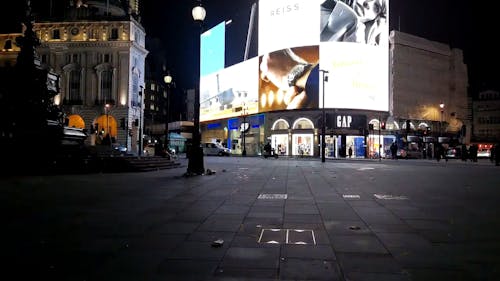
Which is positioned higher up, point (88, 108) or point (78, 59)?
point (78, 59)

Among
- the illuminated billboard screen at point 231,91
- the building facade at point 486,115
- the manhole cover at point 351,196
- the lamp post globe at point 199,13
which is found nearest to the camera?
the manhole cover at point 351,196

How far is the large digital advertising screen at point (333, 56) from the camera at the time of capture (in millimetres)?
57812

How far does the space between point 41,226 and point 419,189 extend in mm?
10243

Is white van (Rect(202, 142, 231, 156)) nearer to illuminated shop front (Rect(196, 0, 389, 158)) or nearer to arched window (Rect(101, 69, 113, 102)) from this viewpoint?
illuminated shop front (Rect(196, 0, 389, 158))

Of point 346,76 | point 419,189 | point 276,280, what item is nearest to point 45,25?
point 346,76

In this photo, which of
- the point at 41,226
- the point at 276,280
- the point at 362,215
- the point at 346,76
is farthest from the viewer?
the point at 346,76

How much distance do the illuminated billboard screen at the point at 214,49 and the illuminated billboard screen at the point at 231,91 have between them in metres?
1.54

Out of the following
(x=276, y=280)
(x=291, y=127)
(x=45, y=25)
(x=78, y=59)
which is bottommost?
(x=276, y=280)

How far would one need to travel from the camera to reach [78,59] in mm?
75250

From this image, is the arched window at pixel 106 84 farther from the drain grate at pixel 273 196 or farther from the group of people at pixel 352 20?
the drain grate at pixel 273 196

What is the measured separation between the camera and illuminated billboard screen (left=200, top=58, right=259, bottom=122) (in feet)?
220

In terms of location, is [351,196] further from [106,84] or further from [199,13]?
[106,84]

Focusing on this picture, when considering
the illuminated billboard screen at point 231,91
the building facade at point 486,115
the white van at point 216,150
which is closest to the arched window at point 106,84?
the illuminated billboard screen at point 231,91

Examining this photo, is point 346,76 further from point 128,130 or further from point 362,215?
point 362,215
